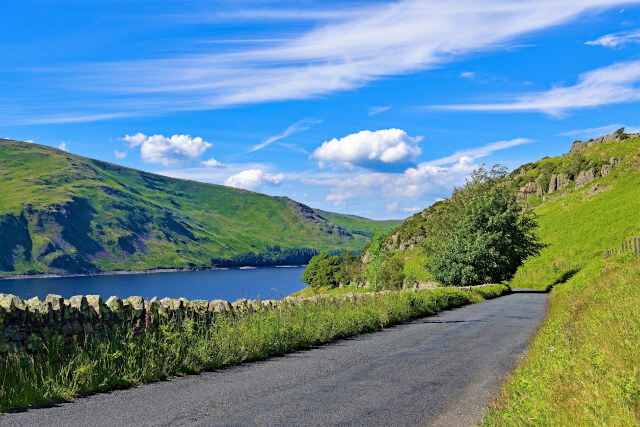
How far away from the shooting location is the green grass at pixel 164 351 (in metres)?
8.50

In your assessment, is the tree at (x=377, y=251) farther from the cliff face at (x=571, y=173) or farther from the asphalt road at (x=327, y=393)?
the cliff face at (x=571, y=173)

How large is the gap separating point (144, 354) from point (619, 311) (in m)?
11.5

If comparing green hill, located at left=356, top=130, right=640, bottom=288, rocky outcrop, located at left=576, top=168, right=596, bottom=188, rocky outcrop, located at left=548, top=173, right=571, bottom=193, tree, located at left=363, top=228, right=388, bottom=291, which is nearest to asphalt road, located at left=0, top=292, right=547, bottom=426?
tree, located at left=363, top=228, right=388, bottom=291

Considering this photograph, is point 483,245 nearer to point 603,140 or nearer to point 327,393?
point 327,393

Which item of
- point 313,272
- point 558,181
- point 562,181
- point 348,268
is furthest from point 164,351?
point 313,272

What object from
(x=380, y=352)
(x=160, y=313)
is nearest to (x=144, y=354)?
(x=160, y=313)

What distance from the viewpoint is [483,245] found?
46.4m

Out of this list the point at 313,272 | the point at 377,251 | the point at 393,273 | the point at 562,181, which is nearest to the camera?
the point at 377,251

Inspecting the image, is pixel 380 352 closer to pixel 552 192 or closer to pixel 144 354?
pixel 144 354

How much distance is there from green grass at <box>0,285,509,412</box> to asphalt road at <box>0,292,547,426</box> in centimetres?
47

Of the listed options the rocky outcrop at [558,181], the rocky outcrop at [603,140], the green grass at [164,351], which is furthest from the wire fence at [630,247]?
the rocky outcrop at [603,140]

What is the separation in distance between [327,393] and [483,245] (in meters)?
41.3

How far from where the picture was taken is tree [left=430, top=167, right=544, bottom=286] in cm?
4709

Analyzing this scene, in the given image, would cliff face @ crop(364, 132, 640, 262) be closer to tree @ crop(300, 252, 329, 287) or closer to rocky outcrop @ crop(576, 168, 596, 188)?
rocky outcrop @ crop(576, 168, 596, 188)
